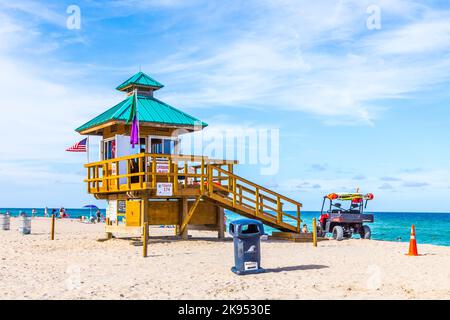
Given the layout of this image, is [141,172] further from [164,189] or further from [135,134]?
[135,134]

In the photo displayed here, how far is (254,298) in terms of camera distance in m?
9.70

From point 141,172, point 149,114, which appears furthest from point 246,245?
point 149,114

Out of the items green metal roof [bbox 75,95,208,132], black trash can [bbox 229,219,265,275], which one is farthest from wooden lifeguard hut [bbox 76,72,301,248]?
black trash can [bbox 229,219,265,275]

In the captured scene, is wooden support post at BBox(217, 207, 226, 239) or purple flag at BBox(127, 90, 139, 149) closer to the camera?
purple flag at BBox(127, 90, 139, 149)

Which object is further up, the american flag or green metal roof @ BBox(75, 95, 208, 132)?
green metal roof @ BBox(75, 95, 208, 132)

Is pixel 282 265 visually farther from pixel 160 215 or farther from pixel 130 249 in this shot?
pixel 160 215

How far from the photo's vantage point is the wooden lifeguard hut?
20.0 meters

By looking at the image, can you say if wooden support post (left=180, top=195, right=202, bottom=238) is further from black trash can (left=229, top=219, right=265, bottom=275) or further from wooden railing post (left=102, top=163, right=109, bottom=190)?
black trash can (left=229, top=219, right=265, bottom=275)

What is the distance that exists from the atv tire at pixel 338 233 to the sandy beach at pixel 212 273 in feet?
10.3

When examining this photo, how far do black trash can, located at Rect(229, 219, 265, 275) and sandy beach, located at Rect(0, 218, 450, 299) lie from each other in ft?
0.98

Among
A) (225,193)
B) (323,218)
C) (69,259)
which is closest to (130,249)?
(69,259)

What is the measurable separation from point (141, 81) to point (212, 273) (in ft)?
41.7
